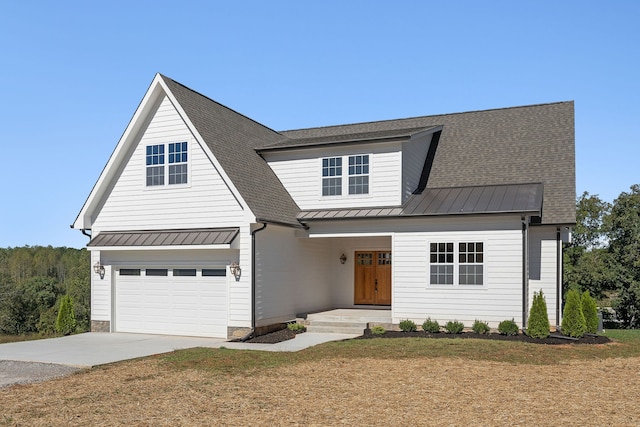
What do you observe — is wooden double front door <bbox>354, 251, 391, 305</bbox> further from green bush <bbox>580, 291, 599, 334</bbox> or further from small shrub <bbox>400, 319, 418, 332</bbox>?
green bush <bbox>580, 291, 599, 334</bbox>

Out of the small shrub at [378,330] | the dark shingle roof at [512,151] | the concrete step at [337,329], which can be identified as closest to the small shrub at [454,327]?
the small shrub at [378,330]

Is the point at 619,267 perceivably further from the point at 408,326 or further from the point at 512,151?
the point at 408,326

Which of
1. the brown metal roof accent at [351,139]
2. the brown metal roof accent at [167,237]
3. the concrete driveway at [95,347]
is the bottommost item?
the concrete driveway at [95,347]

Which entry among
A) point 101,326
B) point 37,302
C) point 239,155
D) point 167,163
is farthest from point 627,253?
point 37,302

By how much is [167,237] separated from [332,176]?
6131mm

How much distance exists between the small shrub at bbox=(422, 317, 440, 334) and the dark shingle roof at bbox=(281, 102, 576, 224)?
16.7 ft

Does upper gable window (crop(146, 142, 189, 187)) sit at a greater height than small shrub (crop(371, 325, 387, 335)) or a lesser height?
greater

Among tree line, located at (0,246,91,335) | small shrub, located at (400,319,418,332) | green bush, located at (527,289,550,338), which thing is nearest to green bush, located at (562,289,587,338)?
green bush, located at (527,289,550,338)

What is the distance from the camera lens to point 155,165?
65.3 feet

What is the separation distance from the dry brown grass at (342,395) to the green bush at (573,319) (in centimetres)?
392

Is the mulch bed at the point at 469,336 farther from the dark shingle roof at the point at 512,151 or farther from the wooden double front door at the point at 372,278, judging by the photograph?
the wooden double front door at the point at 372,278

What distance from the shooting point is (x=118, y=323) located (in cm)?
2027

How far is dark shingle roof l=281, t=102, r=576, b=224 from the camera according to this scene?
20.6 meters

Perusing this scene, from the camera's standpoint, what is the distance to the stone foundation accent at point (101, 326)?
2017cm
